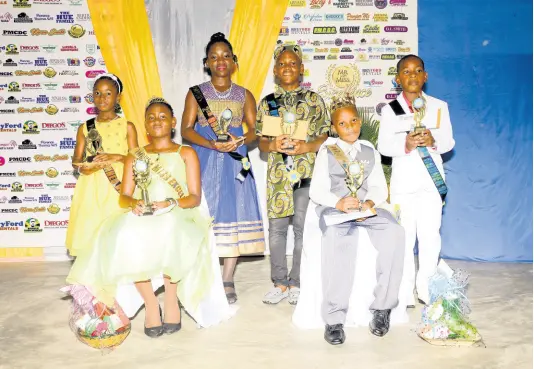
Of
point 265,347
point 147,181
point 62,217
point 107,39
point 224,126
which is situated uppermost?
point 107,39

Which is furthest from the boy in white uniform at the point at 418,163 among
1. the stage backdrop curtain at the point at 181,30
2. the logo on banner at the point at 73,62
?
the logo on banner at the point at 73,62

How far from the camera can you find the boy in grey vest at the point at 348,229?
12.9ft

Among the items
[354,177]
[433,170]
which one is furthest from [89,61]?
[433,170]

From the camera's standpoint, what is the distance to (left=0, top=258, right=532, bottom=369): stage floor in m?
3.54

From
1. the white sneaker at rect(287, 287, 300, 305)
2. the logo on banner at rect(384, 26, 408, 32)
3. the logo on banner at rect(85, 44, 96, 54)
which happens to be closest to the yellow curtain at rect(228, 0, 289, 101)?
the logo on banner at rect(384, 26, 408, 32)

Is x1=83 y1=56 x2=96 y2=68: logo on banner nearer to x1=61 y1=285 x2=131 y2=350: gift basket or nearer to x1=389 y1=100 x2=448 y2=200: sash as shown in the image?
x1=61 y1=285 x2=131 y2=350: gift basket

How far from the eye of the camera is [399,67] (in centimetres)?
435

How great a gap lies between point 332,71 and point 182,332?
3.31 metres

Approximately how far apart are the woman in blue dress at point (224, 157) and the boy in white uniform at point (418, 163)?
1059 millimetres

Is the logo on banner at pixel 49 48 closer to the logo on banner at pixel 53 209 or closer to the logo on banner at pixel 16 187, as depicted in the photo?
the logo on banner at pixel 16 187

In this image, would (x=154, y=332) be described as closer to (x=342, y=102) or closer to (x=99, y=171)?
(x=99, y=171)

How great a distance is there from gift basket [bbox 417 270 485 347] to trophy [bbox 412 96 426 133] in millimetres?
992

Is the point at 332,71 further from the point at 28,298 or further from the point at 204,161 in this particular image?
the point at 28,298

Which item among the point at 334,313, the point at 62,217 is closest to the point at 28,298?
the point at 62,217
